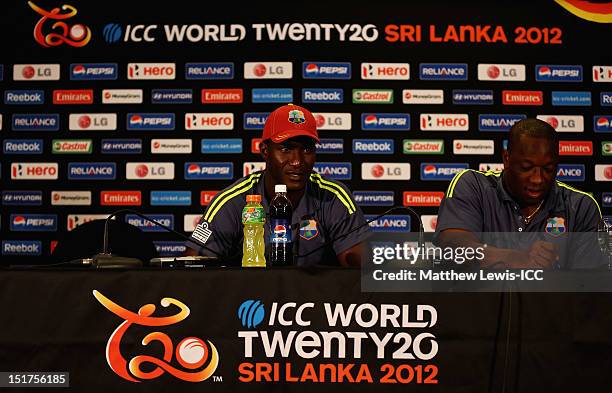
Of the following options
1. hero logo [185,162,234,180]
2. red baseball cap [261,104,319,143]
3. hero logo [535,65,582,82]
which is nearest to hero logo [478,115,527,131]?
hero logo [535,65,582,82]

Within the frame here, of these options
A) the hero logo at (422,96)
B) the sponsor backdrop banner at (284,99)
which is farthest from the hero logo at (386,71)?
the hero logo at (422,96)

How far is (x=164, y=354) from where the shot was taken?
1.42m

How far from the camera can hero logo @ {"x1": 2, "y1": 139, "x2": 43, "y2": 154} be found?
4551 millimetres

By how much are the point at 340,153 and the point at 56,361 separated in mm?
3254

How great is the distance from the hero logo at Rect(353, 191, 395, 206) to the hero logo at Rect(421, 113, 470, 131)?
0.56 meters

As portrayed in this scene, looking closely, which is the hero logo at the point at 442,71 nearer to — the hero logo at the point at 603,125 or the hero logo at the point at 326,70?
the hero logo at the point at 326,70

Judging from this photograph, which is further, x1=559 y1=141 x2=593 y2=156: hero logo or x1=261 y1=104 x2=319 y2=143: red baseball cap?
x1=559 y1=141 x2=593 y2=156: hero logo

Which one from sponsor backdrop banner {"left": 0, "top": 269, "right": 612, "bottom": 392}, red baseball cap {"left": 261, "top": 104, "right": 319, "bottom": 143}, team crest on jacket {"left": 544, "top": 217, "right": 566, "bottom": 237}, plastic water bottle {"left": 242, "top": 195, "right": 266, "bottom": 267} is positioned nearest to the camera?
sponsor backdrop banner {"left": 0, "top": 269, "right": 612, "bottom": 392}

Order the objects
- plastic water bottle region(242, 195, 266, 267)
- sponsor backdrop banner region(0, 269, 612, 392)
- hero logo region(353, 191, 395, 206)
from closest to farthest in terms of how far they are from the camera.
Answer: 1. sponsor backdrop banner region(0, 269, 612, 392)
2. plastic water bottle region(242, 195, 266, 267)
3. hero logo region(353, 191, 395, 206)

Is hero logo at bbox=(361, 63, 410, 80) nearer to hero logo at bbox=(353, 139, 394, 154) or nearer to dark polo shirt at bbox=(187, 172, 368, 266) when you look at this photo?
hero logo at bbox=(353, 139, 394, 154)

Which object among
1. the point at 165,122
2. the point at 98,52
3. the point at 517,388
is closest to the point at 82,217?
the point at 165,122

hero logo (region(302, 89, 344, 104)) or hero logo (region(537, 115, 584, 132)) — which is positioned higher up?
hero logo (region(302, 89, 344, 104))

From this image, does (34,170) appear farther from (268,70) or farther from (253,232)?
(253,232)

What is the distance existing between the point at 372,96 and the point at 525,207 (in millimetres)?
2365
